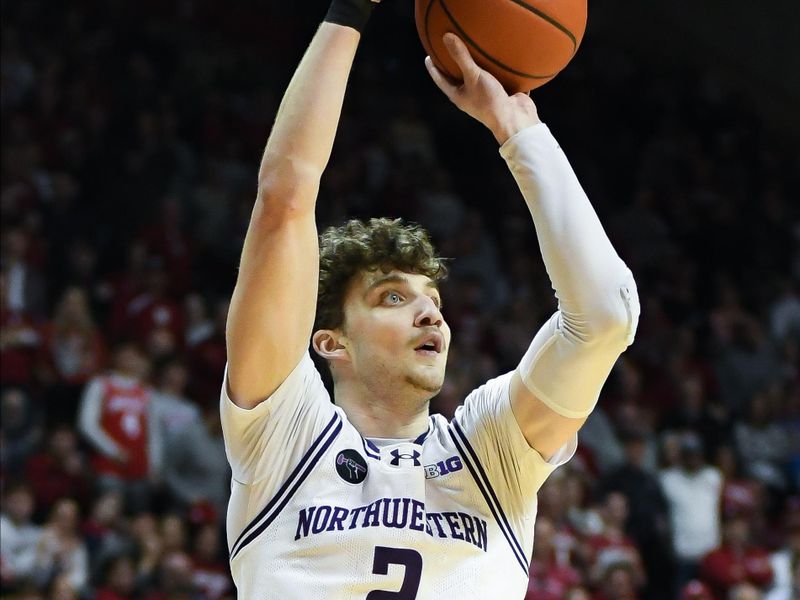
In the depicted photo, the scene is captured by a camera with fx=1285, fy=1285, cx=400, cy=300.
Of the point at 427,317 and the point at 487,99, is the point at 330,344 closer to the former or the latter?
the point at 427,317

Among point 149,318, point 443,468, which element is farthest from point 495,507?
point 149,318

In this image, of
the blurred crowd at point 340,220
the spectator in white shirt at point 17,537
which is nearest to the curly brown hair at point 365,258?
the blurred crowd at point 340,220

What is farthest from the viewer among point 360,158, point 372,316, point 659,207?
point 659,207

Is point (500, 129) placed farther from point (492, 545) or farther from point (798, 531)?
point (798, 531)

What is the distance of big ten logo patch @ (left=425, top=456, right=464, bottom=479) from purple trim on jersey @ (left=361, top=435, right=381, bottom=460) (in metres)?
0.12

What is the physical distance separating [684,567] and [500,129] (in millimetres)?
7360

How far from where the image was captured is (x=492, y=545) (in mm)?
2779

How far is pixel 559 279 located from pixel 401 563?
692 millimetres

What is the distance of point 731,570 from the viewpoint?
910 centimetres

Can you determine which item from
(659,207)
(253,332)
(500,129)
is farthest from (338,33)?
(659,207)

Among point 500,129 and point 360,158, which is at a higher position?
point 360,158

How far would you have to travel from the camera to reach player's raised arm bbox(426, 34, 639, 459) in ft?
8.21

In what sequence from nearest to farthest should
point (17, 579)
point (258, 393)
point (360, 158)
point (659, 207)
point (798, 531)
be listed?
1. point (258, 393)
2. point (17, 579)
3. point (798, 531)
4. point (360, 158)
5. point (659, 207)

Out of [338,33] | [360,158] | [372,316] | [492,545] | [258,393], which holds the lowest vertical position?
[492,545]
